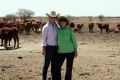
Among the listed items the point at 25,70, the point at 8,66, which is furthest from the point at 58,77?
the point at 8,66

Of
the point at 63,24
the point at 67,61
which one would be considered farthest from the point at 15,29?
the point at 63,24

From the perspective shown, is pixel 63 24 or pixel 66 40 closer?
pixel 63 24

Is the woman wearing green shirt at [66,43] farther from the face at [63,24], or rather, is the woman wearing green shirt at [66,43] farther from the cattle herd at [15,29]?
the cattle herd at [15,29]

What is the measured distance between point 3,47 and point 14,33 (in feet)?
4.31

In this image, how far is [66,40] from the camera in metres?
10.8

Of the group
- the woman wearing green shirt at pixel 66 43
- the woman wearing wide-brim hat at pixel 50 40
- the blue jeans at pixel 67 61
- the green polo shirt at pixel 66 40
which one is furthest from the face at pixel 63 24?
the blue jeans at pixel 67 61

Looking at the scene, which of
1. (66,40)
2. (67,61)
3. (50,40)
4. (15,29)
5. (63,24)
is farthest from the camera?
(15,29)

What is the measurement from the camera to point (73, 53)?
1085cm

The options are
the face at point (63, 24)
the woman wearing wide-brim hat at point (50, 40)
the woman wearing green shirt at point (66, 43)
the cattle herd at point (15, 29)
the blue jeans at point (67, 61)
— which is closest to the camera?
the face at point (63, 24)

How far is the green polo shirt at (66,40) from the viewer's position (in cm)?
1072

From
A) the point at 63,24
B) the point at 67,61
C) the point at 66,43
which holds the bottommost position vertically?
the point at 67,61

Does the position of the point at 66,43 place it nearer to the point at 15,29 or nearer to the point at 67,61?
the point at 67,61

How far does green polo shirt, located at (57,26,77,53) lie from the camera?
10.7 m

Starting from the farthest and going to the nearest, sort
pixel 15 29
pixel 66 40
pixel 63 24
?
pixel 15 29 → pixel 66 40 → pixel 63 24
